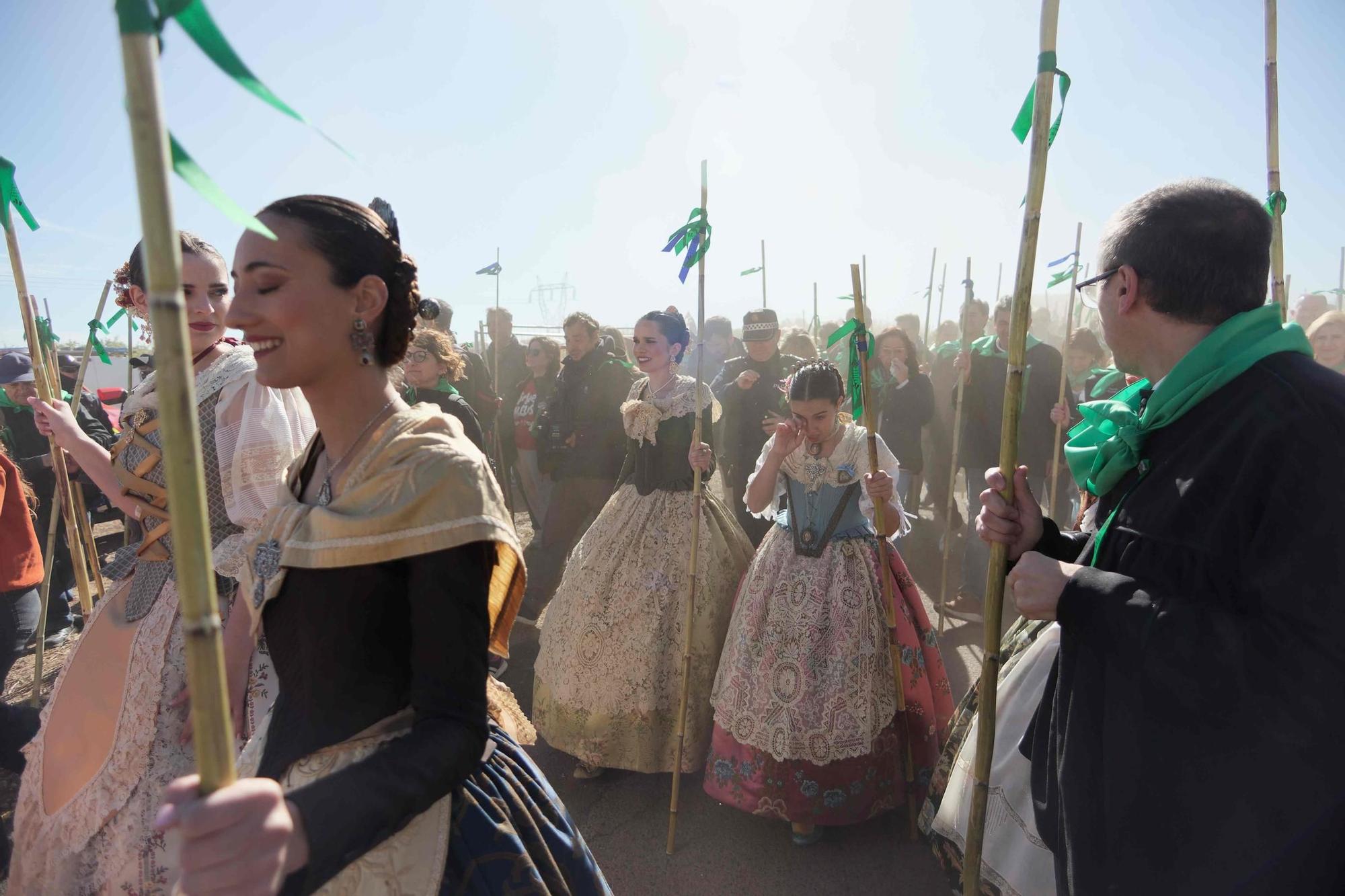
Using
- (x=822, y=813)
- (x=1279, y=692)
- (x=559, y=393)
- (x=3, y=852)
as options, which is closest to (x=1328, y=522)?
(x=1279, y=692)

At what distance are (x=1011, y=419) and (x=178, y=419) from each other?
1.57 metres

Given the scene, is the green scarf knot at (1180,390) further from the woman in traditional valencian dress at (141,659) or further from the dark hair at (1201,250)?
the woman in traditional valencian dress at (141,659)

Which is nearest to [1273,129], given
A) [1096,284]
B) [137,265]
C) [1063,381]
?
[1096,284]

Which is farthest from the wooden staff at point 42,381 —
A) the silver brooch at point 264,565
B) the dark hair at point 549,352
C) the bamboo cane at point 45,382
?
the dark hair at point 549,352

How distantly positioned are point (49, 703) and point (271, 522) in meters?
1.41

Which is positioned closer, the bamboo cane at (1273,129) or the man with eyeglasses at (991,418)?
the bamboo cane at (1273,129)

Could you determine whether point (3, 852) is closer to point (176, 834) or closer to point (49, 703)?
point (49, 703)

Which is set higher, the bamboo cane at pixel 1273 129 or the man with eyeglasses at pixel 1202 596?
the bamboo cane at pixel 1273 129

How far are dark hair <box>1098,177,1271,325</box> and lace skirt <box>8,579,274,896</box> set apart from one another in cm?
228

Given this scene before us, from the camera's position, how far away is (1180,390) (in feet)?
4.99

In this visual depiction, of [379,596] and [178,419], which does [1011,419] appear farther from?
[178,419]

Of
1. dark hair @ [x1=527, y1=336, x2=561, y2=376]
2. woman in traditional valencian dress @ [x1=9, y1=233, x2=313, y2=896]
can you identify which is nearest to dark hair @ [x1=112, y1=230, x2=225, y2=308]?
woman in traditional valencian dress @ [x1=9, y1=233, x2=313, y2=896]

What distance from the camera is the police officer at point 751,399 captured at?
5453 millimetres

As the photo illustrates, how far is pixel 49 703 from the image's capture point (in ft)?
6.95
